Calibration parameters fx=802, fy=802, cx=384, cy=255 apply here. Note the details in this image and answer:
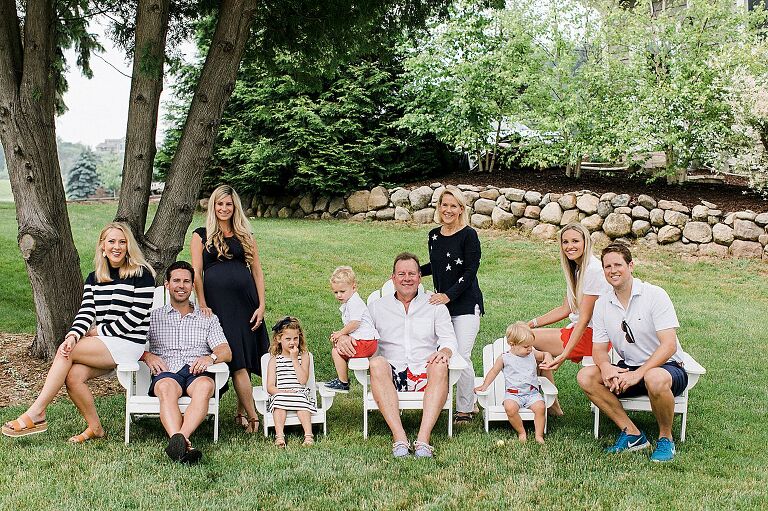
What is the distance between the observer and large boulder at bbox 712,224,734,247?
38.1 feet

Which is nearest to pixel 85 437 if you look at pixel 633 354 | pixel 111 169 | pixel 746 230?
pixel 633 354

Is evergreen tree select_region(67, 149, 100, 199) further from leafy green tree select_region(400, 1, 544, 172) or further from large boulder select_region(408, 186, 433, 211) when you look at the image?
large boulder select_region(408, 186, 433, 211)

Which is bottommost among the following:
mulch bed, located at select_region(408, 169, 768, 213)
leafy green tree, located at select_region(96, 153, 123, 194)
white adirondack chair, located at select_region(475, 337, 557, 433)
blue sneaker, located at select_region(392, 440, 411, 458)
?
blue sneaker, located at select_region(392, 440, 411, 458)

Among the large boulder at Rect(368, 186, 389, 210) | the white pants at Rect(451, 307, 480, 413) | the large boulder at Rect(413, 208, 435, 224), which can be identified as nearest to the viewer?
the white pants at Rect(451, 307, 480, 413)

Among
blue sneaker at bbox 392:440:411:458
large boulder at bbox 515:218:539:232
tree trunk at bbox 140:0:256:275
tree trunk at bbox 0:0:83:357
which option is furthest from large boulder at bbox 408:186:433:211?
blue sneaker at bbox 392:440:411:458

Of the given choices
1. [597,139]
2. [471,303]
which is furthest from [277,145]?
[471,303]

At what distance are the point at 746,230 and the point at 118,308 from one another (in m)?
9.64

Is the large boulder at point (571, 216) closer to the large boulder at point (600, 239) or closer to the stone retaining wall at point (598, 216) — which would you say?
the stone retaining wall at point (598, 216)

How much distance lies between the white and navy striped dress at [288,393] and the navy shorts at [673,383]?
1.79m

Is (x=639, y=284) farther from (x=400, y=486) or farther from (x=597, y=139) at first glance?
(x=597, y=139)

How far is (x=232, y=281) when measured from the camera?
4906 millimetres

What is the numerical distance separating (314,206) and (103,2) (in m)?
9.00

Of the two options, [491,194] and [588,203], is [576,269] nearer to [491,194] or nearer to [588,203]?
[588,203]

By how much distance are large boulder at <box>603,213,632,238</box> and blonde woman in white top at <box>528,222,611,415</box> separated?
751 cm
